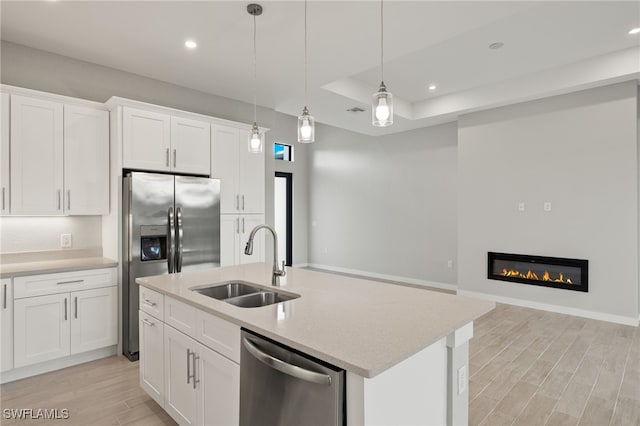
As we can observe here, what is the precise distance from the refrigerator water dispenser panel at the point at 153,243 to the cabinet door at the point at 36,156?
76 cm

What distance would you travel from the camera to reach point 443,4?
252cm

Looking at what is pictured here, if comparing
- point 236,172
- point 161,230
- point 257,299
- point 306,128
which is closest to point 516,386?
point 257,299


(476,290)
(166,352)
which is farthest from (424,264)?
(166,352)

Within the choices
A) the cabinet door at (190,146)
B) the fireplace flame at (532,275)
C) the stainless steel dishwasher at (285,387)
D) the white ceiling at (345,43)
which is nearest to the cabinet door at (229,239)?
the cabinet door at (190,146)

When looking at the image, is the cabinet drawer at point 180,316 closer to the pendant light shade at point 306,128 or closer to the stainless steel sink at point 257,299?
the stainless steel sink at point 257,299

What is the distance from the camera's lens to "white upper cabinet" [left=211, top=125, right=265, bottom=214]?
4000mm

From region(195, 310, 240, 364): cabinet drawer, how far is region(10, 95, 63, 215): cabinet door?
89.9 inches

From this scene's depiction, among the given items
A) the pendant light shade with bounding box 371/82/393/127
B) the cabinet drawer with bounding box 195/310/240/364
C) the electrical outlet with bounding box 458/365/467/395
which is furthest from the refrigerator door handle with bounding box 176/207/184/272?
the electrical outlet with bounding box 458/365/467/395

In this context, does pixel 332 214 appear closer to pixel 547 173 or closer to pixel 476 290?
pixel 476 290

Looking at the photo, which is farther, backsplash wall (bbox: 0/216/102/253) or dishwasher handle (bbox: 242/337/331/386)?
backsplash wall (bbox: 0/216/102/253)

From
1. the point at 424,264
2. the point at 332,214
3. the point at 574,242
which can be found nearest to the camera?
Result: the point at 574,242

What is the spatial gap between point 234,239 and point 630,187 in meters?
4.72

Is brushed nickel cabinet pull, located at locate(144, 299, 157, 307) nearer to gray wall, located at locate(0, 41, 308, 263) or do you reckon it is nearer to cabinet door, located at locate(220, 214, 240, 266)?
cabinet door, located at locate(220, 214, 240, 266)

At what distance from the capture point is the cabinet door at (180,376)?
73.7 inches
